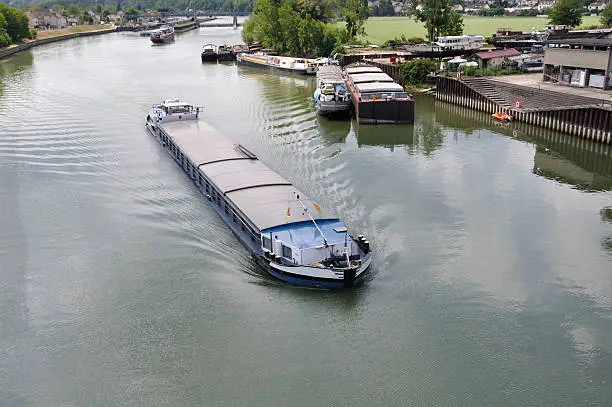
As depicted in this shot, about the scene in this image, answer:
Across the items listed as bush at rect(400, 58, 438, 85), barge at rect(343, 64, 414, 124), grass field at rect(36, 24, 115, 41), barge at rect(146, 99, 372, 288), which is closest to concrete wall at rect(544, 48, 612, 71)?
barge at rect(343, 64, 414, 124)

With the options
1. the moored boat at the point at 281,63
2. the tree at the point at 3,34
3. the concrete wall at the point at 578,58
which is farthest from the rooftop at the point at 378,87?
the tree at the point at 3,34

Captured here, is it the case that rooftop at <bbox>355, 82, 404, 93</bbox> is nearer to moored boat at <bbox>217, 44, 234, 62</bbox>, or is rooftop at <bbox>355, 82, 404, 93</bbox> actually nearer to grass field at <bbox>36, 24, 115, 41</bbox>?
moored boat at <bbox>217, 44, 234, 62</bbox>

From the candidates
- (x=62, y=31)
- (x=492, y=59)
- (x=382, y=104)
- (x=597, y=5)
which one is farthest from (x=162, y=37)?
(x=597, y=5)

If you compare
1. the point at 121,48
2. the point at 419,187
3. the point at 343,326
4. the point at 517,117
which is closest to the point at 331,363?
the point at 343,326

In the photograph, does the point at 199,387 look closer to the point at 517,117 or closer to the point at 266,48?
the point at 517,117

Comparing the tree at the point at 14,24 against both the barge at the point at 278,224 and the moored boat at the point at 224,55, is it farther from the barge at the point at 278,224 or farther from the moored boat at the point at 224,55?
the barge at the point at 278,224

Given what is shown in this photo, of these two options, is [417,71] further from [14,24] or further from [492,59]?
Answer: [14,24]
